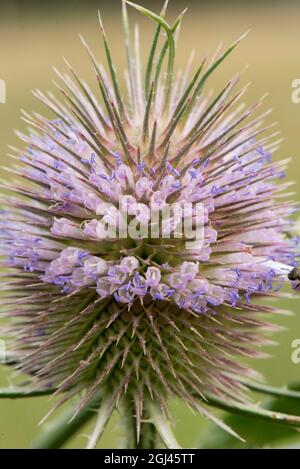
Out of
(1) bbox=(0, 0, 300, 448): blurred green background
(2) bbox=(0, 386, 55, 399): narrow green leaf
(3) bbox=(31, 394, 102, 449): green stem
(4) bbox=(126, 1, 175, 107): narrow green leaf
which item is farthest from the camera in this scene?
(1) bbox=(0, 0, 300, 448): blurred green background

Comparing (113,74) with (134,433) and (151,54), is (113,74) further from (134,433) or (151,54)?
(134,433)

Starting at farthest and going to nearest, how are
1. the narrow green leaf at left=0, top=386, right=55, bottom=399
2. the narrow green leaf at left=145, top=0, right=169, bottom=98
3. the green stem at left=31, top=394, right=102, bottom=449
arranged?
the green stem at left=31, top=394, right=102, bottom=449 < the narrow green leaf at left=0, top=386, right=55, bottom=399 < the narrow green leaf at left=145, top=0, right=169, bottom=98

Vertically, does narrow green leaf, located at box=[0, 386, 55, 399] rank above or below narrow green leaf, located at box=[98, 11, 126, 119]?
below

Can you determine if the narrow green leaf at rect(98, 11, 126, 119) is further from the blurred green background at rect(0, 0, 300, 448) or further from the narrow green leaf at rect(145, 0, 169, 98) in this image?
the blurred green background at rect(0, 0, 300, 448)

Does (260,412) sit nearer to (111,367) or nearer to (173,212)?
(111,367)

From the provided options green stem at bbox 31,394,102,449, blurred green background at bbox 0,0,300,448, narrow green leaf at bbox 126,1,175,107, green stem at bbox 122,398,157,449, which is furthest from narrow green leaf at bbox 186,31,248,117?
blurred green background at bbox 0,0,300,448

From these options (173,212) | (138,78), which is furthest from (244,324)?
(138,78)

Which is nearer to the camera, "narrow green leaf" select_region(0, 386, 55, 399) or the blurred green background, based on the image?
"narrow green leaf" select_region(0, 386, 55, 399)

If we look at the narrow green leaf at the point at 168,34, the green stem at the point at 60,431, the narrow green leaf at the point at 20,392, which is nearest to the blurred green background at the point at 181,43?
the green stem at the point at 60,431

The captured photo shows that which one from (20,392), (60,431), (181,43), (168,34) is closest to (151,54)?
(168,34)
